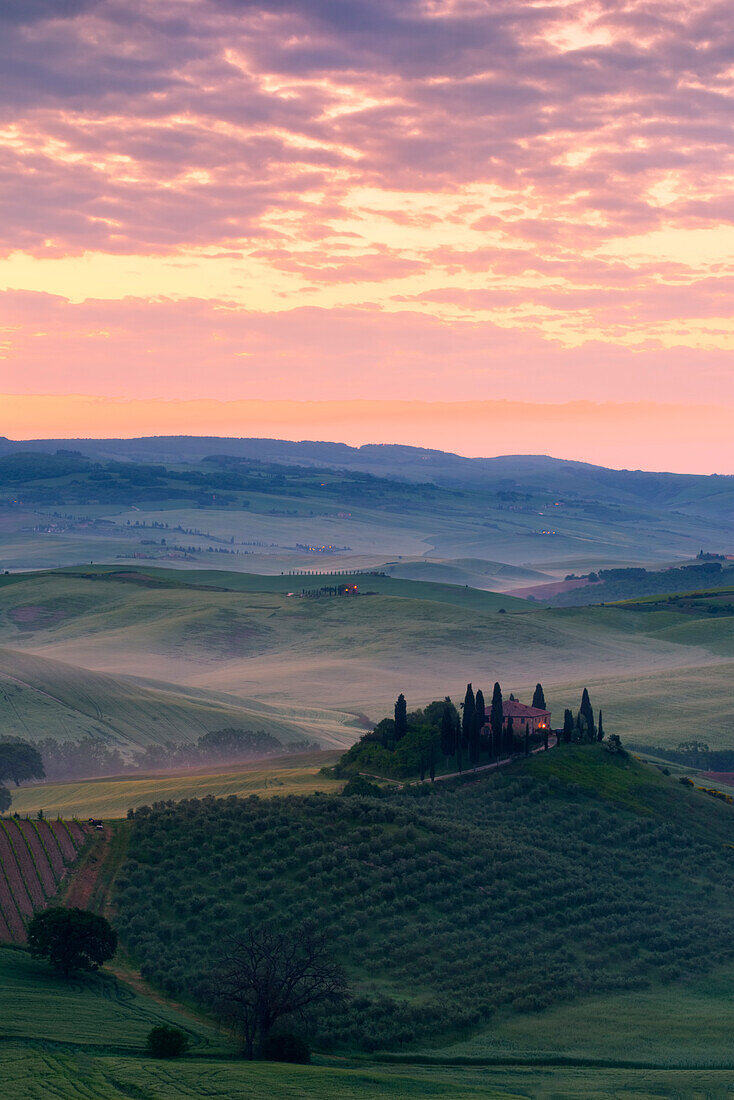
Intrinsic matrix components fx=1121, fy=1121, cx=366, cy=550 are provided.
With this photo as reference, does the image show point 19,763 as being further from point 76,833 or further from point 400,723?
point 76,833

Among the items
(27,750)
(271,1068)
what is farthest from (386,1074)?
(27,750)

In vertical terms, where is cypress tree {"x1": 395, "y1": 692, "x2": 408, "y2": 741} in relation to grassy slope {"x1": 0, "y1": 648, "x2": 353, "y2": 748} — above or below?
above

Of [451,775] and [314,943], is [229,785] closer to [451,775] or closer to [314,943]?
[451,775]

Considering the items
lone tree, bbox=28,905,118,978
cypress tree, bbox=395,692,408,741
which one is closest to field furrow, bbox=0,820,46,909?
lone tree, bbox=28,905,118,978

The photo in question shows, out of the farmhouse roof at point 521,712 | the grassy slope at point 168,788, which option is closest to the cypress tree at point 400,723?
the grassy slope at point 168,788

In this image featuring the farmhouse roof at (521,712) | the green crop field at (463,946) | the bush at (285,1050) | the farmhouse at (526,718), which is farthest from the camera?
the farmhouse roof at (521,712)

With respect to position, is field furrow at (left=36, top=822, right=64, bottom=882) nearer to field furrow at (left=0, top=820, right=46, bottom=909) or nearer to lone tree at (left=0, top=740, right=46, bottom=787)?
field furrow at (left=0, top=820, right=46, bottom=909)

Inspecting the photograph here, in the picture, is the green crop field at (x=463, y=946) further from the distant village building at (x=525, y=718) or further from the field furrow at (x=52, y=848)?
the distant village building at (x=525, y=718)

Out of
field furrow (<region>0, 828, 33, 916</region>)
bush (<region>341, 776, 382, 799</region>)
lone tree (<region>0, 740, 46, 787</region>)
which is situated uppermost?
bush (<region>341, 776, 382, 799</region>)

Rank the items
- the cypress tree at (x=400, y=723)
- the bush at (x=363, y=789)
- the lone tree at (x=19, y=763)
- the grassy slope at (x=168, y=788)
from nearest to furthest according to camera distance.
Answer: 1. the bush at (x=363, y=789)
2. the grassy slope at (x=168, y=788)
3. the cypress tree at (x=400, y=723)
4. the lone tree at (x=19, y=763)
